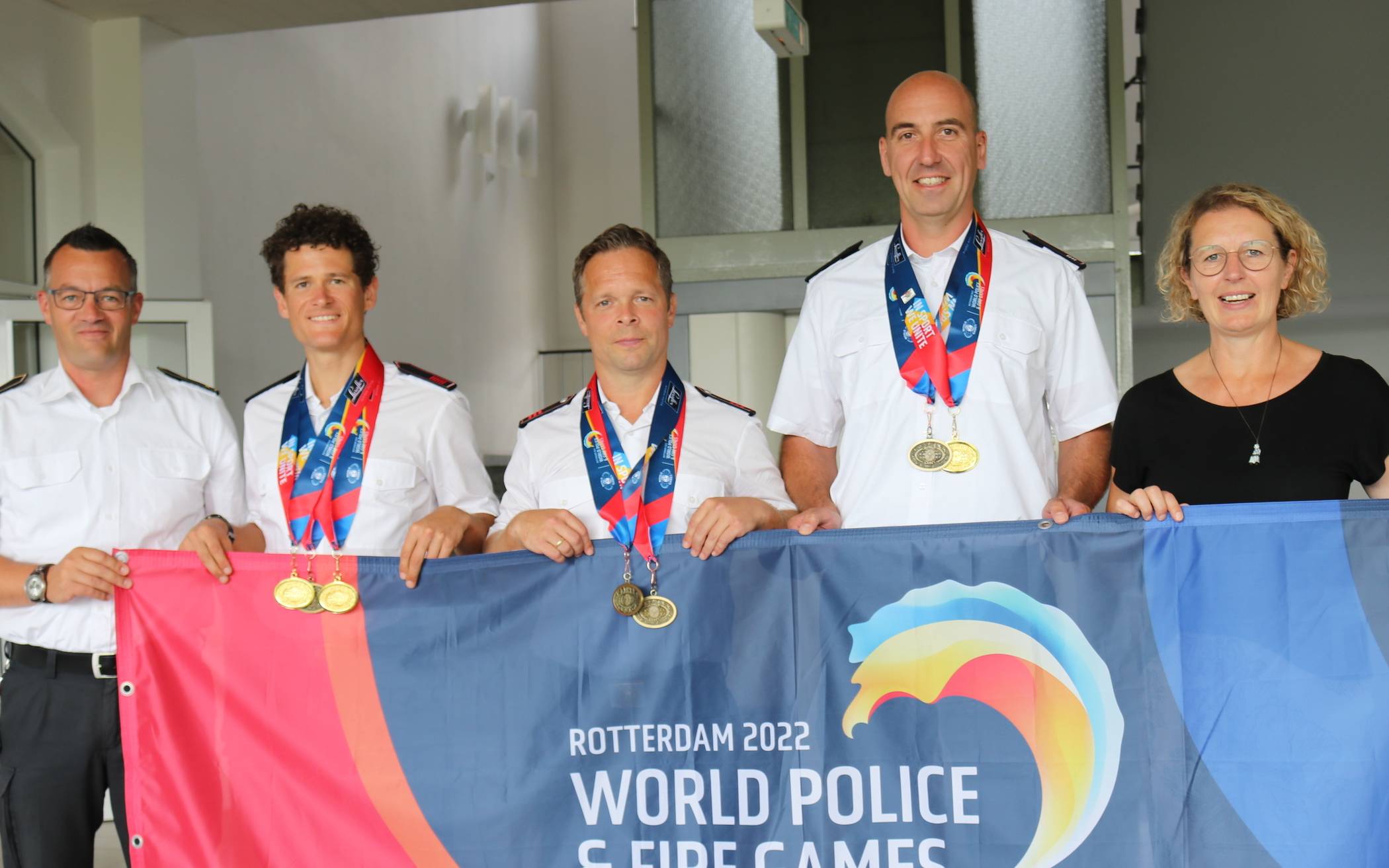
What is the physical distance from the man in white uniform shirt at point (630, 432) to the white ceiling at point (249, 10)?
3.91 meters

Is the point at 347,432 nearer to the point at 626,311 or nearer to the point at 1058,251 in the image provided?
the point at 626,311

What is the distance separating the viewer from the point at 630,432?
2.61m

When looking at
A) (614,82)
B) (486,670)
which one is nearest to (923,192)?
(486,670)

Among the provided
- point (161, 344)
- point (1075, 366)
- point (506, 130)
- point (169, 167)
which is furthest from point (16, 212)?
point (506, 130)

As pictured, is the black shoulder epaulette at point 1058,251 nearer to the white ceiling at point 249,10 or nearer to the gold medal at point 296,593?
the gold medal at point 296,593

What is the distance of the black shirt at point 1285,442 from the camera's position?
90.9 inches

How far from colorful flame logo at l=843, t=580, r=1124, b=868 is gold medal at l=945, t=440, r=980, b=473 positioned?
37cm

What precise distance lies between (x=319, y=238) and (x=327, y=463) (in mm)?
498

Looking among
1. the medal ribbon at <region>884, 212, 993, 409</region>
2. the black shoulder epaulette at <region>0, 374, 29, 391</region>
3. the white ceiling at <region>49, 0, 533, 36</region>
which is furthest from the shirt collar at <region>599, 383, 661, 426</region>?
the white ceiling at <region>49, 0, 533, 36</region>

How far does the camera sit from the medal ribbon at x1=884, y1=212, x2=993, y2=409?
2662 millimetres

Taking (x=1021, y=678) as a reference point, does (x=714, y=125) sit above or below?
above

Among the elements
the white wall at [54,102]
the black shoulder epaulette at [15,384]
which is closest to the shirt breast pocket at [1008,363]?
the black shoulder epaulette at [15,384]

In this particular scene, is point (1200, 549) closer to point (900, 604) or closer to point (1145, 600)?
point (1145, 600)

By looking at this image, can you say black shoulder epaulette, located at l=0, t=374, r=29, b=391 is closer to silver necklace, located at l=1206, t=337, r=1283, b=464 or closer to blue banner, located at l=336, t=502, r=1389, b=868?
blue banner, located at l=336, t=502, r=1389, b=868
